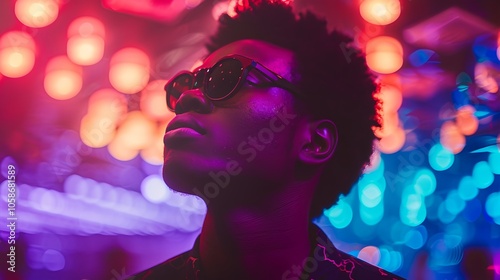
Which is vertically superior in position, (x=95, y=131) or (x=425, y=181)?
(x=95, y=131)

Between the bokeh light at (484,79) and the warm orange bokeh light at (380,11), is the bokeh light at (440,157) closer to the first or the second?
the bokeh light at (484,79)

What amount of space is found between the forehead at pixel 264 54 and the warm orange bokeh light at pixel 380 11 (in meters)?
0.62

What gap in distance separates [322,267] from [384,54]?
0.86 m

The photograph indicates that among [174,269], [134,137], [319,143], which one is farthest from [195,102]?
[134,137]

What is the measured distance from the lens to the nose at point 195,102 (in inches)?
51.3

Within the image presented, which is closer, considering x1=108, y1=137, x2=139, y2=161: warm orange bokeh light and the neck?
the neck

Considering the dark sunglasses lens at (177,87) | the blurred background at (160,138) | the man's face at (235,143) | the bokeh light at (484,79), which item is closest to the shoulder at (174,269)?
the blurred background at (160,138)

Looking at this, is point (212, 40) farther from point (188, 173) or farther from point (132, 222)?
point (132, 222)

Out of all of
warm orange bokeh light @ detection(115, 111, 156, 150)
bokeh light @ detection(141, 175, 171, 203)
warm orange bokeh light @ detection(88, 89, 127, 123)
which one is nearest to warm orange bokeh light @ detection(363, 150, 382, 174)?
bokeh light @ detection(141, 175, 171, 203)

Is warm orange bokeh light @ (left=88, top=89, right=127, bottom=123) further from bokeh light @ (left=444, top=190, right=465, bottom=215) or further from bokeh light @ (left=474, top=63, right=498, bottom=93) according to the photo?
bokeh light @ (left=474, top=63, right=498, bottom=93)

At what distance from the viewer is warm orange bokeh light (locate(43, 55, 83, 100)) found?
6.42 ft

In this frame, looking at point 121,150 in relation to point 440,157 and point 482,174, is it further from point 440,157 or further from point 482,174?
point 482,174

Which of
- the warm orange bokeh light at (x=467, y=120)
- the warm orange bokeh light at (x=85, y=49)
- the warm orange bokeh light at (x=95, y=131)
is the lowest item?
the warm orange bokeh light at (x=467, y=120)

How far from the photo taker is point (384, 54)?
1.74 meters
